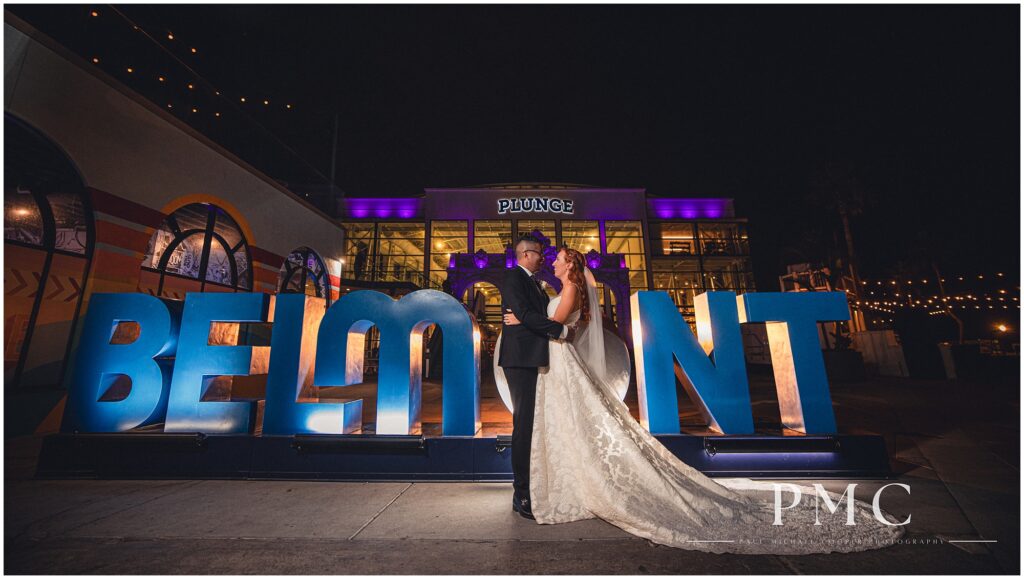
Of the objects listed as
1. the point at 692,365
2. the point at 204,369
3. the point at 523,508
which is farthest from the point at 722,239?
the point at 204,369

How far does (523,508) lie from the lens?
108 inches

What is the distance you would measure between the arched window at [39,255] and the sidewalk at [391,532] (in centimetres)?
292

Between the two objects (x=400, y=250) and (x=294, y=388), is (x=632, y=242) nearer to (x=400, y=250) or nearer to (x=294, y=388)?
(x=400, y=250)

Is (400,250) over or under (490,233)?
under

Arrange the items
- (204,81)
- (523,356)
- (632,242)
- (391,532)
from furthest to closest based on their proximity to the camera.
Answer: (632,242) → (204,81) → (523,356) → (391,532)

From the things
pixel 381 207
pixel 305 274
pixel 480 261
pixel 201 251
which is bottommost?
pixel 201 251

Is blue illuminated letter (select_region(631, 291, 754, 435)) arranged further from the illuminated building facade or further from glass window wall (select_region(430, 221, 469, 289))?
glass window wall (select_region(430, 221, 469, 289))

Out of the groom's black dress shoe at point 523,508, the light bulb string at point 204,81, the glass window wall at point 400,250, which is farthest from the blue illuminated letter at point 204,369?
the glass window wall at point 400,250

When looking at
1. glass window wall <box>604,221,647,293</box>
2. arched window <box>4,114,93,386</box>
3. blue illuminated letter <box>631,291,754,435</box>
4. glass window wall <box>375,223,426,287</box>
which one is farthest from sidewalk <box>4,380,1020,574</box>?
glass window wall <box>604,221,647,293</box>

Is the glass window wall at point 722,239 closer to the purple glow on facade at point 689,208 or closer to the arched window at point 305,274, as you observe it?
the purple glow on facade at point 689,208

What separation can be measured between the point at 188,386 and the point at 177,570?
7.76 ft

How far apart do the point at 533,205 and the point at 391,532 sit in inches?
877

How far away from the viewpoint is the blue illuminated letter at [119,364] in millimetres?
3711

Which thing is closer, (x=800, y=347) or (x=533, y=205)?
(x=800, y=347)
